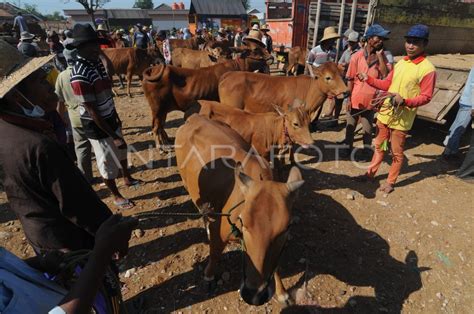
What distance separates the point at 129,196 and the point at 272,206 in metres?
3.71

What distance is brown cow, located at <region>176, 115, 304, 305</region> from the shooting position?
7.63 feet

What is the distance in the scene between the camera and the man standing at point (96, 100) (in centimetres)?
384

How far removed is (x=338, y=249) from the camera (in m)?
4.15

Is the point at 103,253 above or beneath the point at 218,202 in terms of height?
above

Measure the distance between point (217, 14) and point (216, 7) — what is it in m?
1.44

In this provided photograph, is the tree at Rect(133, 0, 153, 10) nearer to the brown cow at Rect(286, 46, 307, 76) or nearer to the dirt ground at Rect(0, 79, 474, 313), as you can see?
the brown cow at Rect(286, 46, 307, 76)

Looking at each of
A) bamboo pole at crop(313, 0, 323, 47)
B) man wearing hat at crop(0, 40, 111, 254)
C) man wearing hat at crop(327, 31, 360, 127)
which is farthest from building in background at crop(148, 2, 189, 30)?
man wearing hat at crop(0, 40, 111, 254)

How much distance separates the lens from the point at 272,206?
2.38m

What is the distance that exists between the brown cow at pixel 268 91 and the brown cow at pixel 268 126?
1.40 m

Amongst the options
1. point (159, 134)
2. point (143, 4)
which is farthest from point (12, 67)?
point (143, 4)

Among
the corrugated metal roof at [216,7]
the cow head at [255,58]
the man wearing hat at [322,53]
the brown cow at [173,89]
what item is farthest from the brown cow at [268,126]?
the corrugated metal roof at [216,7]

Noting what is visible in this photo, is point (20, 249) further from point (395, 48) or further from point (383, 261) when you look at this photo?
point (395, 48)

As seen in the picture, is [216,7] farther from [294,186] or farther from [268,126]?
[294,186]

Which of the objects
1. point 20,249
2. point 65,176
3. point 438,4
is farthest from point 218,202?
point 438,4
